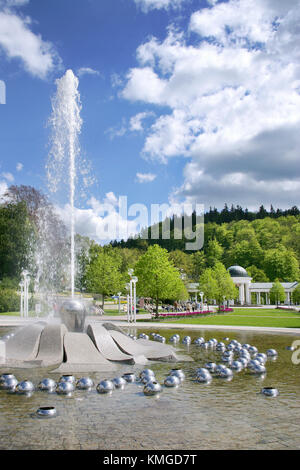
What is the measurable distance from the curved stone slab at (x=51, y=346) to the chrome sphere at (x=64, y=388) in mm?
3528

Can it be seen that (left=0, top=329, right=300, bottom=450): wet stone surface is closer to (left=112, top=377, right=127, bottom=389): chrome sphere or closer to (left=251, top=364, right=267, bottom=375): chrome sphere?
(left=112, top=377, right=127, bottom=389): chrome sphere

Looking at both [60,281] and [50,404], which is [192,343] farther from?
[60,281]

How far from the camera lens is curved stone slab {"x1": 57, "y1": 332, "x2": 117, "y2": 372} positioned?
1214 centimetres

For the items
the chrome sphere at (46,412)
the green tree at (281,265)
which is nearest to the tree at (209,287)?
the chrome sphere at (46,412)

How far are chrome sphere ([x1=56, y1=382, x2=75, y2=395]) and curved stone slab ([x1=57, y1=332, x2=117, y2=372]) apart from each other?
2.51 meters

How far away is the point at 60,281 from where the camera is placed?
2469 inches

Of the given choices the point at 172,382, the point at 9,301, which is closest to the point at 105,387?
the point at 172,382

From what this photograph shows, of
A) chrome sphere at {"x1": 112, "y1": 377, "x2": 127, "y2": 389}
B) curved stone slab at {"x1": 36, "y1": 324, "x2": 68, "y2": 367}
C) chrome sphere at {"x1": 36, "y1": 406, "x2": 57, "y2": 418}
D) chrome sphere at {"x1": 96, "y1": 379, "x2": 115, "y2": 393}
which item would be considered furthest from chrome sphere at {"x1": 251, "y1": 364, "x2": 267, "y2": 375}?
chrome sphere at {"x1": 36, "y1": 406, "x2": 57, "y2": 418}

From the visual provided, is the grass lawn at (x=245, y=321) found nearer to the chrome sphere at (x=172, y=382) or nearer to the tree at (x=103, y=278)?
the chrome sphere at (x=172, y=382)

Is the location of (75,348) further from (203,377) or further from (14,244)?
(14,244)
